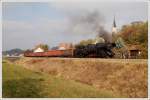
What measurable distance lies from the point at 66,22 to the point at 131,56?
895 millimetres

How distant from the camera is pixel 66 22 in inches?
346

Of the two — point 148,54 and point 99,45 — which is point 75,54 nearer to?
point 99,45

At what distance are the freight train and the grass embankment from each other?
0.26 meters

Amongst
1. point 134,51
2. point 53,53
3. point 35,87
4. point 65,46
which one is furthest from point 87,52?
point 35,87

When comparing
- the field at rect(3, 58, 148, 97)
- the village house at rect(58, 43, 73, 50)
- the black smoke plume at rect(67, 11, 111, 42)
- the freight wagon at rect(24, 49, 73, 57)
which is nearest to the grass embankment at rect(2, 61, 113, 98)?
the field at rect(3, 58, 148, 97)

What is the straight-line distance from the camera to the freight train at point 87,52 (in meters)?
8.80

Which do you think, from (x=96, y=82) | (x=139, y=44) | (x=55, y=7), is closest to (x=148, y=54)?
(x=139, y=44)

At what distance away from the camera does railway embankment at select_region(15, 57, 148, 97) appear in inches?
344

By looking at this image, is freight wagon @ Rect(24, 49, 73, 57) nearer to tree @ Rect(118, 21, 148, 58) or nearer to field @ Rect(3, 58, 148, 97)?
field @ Rect(3, 58, 148, 97)

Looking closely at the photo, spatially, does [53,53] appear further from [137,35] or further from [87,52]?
[137,35]

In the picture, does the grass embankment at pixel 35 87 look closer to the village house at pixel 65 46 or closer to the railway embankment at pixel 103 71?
the railway embankment at pixel 103 71

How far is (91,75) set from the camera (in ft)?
28.9

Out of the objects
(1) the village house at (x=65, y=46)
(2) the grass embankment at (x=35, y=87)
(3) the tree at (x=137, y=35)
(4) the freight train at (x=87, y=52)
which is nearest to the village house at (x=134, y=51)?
(3) the tree at (x=137, y=35)

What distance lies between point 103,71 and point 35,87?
853mm
